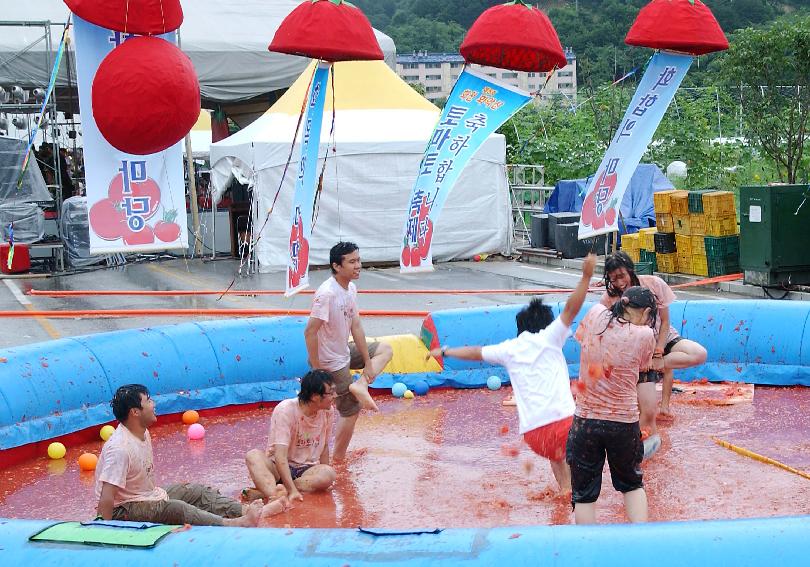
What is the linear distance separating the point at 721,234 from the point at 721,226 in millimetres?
156

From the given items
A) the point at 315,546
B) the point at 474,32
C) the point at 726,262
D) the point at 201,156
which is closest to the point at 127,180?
the point at 474,32

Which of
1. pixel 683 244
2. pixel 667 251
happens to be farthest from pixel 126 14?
pixel 667 251

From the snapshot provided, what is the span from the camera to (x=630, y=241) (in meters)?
20.6

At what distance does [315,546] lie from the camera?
Result: 512 cm

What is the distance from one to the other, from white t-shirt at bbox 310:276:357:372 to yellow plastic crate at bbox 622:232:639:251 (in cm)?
1302

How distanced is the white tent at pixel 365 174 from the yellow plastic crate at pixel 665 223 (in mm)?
4379

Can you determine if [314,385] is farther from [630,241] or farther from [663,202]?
[630,241]

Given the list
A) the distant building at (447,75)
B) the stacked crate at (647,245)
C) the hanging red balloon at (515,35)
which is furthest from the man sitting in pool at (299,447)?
the distant building at (447,75)

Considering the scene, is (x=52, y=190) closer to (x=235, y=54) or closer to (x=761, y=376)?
(x=235, y=54)

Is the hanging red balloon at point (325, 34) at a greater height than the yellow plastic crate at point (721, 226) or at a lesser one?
greater

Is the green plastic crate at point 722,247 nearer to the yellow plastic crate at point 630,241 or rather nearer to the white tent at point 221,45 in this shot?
the yellow plastic crate at point 630,241

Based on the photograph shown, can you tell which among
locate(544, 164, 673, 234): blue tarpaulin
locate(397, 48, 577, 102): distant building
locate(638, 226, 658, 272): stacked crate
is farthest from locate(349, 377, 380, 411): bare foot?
locate(397, 48, 577, 102): distant building

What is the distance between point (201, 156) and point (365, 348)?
81.3 feet

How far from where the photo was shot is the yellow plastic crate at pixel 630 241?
2042 centimetres
